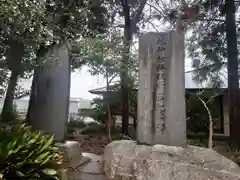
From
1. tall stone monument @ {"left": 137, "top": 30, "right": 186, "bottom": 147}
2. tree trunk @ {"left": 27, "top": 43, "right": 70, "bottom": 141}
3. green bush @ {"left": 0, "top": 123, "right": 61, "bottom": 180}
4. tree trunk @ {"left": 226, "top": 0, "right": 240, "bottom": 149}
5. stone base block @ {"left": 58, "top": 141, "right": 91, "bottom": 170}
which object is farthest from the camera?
tree trunk @ {"left": 226, "top": 0, "right": 240, "bottom": 149}

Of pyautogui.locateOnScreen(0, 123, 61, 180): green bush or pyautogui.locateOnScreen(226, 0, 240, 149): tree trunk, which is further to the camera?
pyautogui.locateOnScreen(226, 0, 240, 149): tree trunk

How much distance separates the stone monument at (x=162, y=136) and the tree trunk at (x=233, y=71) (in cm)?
432

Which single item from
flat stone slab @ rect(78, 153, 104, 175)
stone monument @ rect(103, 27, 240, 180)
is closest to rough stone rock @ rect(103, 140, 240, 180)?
stone monument @ rect(103, 27, 240, 180)

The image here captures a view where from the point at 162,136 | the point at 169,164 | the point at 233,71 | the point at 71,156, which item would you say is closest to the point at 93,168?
the point at 71,156

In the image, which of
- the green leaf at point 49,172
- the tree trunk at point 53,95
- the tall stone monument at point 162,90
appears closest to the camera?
the green leaf at point 49,172

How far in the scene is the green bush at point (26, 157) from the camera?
370 centimetres

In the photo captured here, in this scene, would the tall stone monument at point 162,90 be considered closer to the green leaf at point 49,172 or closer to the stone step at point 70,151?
the stone step at point 70,151

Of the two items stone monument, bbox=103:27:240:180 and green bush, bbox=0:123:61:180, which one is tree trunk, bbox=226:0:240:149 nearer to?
stone monument, bbox=103:27:240:180

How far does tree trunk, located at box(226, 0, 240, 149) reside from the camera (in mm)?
8664

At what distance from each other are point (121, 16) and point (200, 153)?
29.4ft

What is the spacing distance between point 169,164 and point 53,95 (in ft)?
11.3

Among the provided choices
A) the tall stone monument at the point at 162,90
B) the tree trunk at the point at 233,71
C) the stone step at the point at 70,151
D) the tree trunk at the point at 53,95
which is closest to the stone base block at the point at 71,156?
the stone step at the point at 70,151

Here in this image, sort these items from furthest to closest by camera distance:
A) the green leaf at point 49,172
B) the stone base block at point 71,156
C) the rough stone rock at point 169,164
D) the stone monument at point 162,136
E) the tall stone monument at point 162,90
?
the stone base block at point 71,156, the tall stone monument at point 162,90, the stone monument at point 162,136, the rough stone rock at point 169,164, the green leaf at point 49,172

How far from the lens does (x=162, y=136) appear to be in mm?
5039
